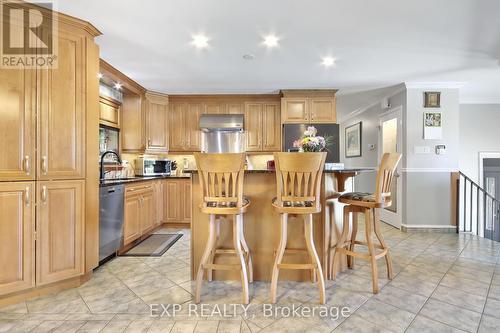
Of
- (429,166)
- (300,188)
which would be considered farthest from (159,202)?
(429,166)

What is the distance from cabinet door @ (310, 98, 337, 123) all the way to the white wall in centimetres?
315

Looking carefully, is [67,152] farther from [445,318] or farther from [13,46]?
[445,318]

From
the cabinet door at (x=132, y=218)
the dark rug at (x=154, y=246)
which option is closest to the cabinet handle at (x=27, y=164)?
the cabinet door at (x=132, y=218)

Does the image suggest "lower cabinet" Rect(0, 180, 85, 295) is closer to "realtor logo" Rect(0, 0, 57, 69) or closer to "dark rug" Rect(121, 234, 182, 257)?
"dark rug" Rect(121, 234, 182, 257)

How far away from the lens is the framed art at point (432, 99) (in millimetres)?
3943

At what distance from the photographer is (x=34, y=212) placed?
2.00 m

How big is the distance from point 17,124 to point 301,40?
265cm

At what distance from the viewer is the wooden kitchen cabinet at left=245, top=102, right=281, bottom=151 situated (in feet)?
14.7

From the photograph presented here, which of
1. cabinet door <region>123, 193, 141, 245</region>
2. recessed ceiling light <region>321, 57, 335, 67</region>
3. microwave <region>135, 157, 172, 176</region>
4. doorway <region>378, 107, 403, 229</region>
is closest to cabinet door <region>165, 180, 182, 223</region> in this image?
microwave <region>135, 157, 172, 176</region>

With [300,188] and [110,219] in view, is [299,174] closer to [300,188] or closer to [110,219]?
[300,188]

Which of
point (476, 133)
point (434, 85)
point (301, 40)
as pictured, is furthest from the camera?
point (476, 133)

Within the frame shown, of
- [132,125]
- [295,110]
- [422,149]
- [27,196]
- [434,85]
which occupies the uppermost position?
[434,85]

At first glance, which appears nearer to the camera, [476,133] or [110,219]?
[110,219]

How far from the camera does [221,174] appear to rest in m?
1.90
